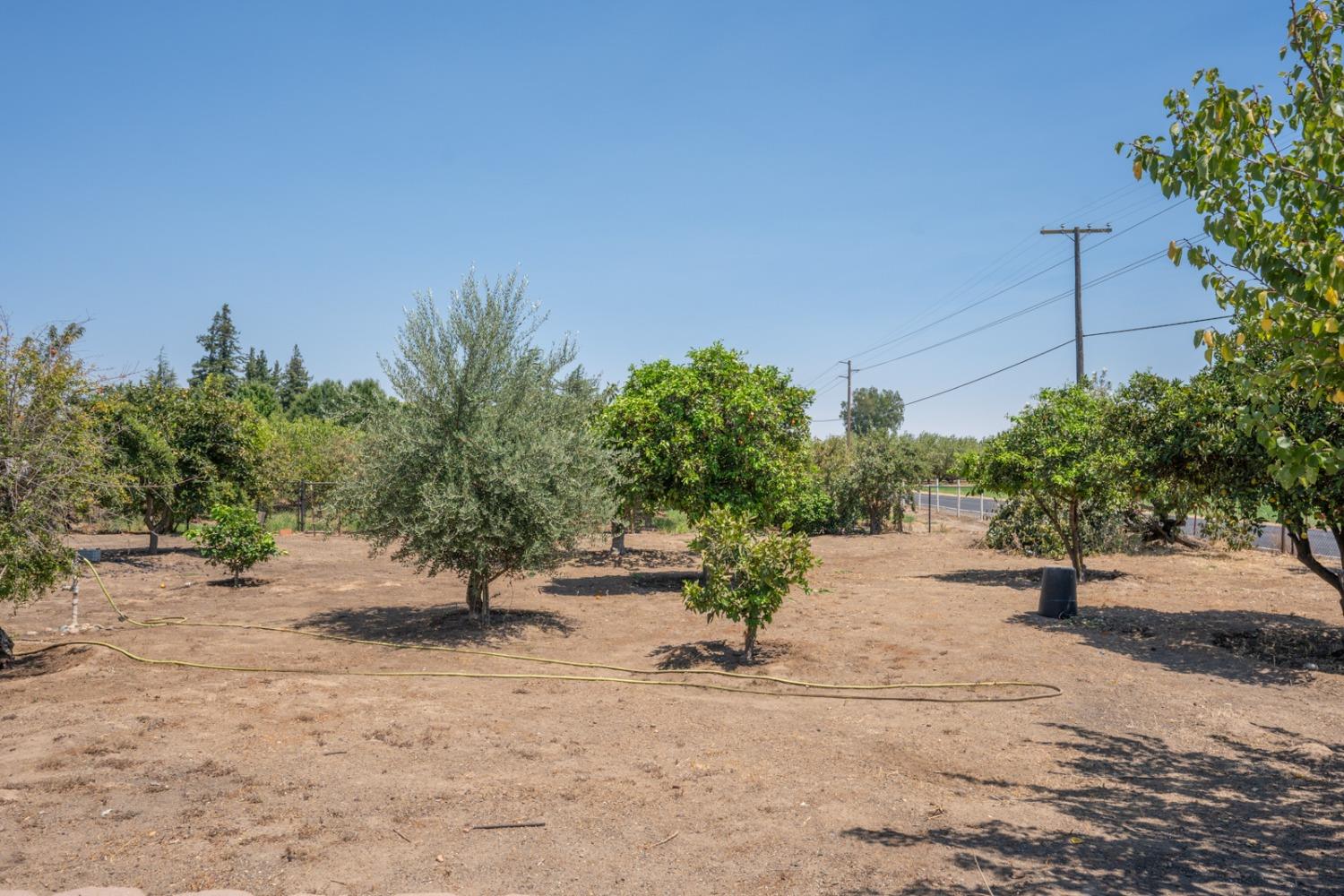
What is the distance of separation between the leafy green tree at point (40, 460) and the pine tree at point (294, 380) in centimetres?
8117

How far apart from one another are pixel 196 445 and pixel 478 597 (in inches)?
506

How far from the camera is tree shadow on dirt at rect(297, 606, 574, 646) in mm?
11906

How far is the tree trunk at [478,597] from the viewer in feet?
41.7

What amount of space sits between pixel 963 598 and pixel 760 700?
795cm

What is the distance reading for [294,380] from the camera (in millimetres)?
92750

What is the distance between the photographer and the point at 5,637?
9.90m

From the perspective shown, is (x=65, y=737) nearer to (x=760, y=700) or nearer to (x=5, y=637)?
(x=5, y=637)

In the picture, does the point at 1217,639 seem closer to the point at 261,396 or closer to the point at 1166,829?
the point at 1166,829

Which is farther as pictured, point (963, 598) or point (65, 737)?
point (963, 598)

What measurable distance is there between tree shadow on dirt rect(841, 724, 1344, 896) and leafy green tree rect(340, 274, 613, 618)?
23.4 ft

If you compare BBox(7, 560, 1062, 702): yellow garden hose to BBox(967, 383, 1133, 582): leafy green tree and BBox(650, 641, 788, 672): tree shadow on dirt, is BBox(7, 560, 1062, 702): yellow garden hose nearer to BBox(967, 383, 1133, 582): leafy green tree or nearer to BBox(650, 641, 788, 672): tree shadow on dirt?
BBox(650, 641, 788, 672): tree shadow on dirt

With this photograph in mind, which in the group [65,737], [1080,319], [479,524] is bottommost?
[65,737]

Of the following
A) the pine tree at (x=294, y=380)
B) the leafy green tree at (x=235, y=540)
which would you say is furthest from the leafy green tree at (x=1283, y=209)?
the pine tree at (x=294, y=380)

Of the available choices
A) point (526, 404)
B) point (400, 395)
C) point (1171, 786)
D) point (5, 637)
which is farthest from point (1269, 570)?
point (5, 637)
